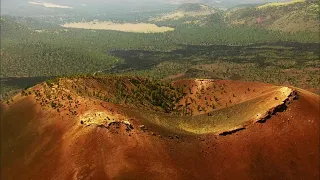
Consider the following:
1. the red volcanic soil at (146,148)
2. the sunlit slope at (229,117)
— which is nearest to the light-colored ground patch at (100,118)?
the red volcanic soil at (146,148)

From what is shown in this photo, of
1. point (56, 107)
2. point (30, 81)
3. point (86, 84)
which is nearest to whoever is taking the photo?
point (56, 107)

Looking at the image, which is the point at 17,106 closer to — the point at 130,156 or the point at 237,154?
the point at 130,156

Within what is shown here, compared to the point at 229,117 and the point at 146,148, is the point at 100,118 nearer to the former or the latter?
the point at 146,148

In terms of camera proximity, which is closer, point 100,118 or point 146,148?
point 146,148

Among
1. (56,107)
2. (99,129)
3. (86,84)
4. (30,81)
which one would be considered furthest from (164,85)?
(30,81)

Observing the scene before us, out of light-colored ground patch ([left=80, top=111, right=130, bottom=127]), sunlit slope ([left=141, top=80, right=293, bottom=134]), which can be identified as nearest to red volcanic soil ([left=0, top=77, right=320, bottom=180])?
light-colored ground patch ([left=80, top=111, right=130, bottom=127])

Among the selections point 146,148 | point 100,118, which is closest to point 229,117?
point 146,148

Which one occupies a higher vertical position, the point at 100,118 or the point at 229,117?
the point at 100,118

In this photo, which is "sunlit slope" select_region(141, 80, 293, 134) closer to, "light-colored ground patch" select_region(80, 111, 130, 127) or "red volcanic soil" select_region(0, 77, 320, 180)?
"red volcanic soil" select_region(0, 77, 320, 180)

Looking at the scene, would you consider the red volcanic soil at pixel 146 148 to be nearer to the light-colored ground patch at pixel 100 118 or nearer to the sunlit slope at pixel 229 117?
the light-colored ground patch at pixel 100 118
